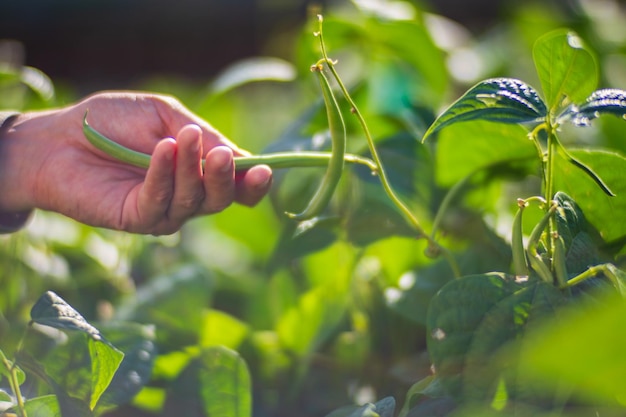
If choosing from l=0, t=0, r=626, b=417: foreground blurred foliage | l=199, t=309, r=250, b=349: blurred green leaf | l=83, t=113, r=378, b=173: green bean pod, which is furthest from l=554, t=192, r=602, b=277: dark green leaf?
l=199, t=309, r=250, b=349: blurred green leaf

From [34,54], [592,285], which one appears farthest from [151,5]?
[592,285]

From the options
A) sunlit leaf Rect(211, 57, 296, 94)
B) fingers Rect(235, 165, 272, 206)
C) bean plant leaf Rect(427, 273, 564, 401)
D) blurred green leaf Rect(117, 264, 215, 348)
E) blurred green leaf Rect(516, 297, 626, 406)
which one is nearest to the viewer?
blurred green leaf Rect(516, 297, 626, 406)

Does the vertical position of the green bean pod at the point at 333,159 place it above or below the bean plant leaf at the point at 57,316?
above

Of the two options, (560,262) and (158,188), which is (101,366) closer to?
(158,188)

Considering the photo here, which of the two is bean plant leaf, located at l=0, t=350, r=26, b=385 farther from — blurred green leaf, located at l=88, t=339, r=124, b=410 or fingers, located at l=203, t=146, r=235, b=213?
fingers, located at l=203, t=146, r=235, b=213

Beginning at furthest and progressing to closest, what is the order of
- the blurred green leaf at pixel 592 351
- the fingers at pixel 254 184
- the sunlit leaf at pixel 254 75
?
the sunlit leaf at pixel 254 75, the fingers at pixel 254 184, the blurred green leaf at pixel 592 351

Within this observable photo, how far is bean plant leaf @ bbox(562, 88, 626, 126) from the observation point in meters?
0.40

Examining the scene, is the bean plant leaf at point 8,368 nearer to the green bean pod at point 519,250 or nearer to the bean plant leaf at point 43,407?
the bean plant leaf at point 43,407

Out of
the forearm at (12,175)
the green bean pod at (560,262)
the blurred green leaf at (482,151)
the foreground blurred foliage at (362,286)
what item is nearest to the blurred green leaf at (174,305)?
the foreground blurred foliage at (362,286)

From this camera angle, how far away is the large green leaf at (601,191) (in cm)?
45

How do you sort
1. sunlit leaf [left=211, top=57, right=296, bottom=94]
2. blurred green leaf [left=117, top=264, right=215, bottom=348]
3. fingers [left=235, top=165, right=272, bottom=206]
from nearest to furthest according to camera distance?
fingers [left=235, top=165, right=272, bottom=206] < blurred green leaf [left=117, top=264, right=215, bottom=348] < sunlit leaf [left=211, top=57, right=296, bottom=94]

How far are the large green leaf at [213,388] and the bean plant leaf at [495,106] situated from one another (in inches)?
9.1

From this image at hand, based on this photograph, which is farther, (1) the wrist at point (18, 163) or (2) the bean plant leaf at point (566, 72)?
(1) the wrist at point (18, 163)

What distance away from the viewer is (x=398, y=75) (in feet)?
3.05
